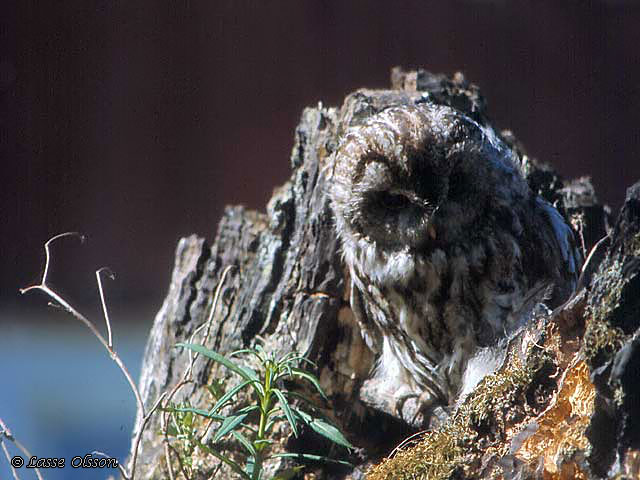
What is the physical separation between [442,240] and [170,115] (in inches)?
53.8

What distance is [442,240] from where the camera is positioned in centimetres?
163

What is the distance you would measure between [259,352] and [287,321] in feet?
1.19

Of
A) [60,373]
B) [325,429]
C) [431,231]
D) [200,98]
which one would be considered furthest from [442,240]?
[60,373]

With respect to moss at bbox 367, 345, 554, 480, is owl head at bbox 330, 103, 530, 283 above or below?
above

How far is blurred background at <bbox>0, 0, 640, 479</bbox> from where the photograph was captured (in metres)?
2.24

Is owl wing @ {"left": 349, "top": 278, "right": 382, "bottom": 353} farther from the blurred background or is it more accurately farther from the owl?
the blurred background

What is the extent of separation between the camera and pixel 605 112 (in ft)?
7.20

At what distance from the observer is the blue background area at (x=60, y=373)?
86.8 inches

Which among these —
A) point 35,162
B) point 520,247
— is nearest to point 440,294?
point 520,247

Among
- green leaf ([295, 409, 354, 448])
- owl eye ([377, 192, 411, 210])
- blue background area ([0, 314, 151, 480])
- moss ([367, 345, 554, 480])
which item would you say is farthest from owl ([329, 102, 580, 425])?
blue background area ([0, 314, 151, 480])

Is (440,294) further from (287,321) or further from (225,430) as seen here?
(225,430)

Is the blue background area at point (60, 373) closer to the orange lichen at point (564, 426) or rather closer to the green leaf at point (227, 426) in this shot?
the green leaf at point (227, 426)

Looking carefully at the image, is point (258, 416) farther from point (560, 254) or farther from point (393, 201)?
point (560, 254)

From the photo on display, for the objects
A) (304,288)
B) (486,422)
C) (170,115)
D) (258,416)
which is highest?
(170,115)
